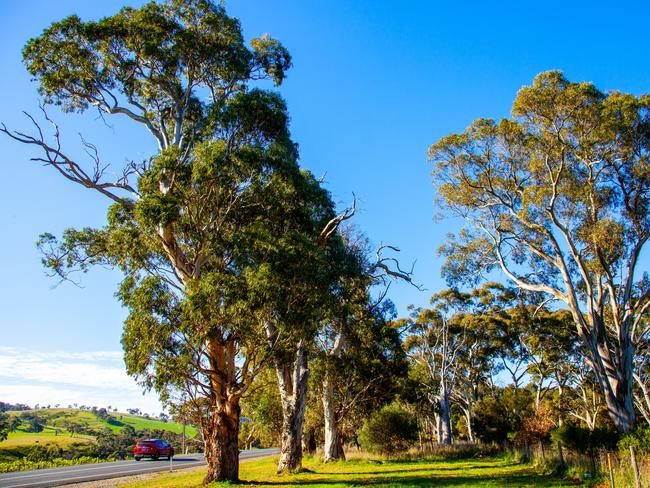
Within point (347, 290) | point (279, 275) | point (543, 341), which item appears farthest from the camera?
point (543, 341)

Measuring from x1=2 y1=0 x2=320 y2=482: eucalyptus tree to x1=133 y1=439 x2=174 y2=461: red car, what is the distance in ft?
54.9

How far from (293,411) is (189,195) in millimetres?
10392

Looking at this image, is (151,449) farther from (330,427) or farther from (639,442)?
(639,442)

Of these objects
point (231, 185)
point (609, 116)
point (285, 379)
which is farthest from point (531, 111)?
point (285, 379)

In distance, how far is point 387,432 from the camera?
3164 centimetres

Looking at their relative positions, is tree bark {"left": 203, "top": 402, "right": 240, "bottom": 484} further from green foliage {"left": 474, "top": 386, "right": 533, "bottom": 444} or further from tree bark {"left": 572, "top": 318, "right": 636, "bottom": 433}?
green foliage {"left": 474, "top": 386, "right": 533, "bottom": 444}

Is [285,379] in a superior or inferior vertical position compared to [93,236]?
inferior

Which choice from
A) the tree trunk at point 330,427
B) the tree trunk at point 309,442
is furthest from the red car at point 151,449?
the tree trunk at point 330,427

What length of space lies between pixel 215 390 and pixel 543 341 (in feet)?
88.3

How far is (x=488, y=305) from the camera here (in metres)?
36.4

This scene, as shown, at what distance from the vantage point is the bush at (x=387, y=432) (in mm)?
31406

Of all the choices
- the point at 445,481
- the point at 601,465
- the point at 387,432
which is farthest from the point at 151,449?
the point at 601,465

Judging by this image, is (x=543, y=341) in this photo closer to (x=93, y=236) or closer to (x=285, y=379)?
(x=285, y=379)

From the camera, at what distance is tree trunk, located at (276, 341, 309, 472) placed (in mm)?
19094
